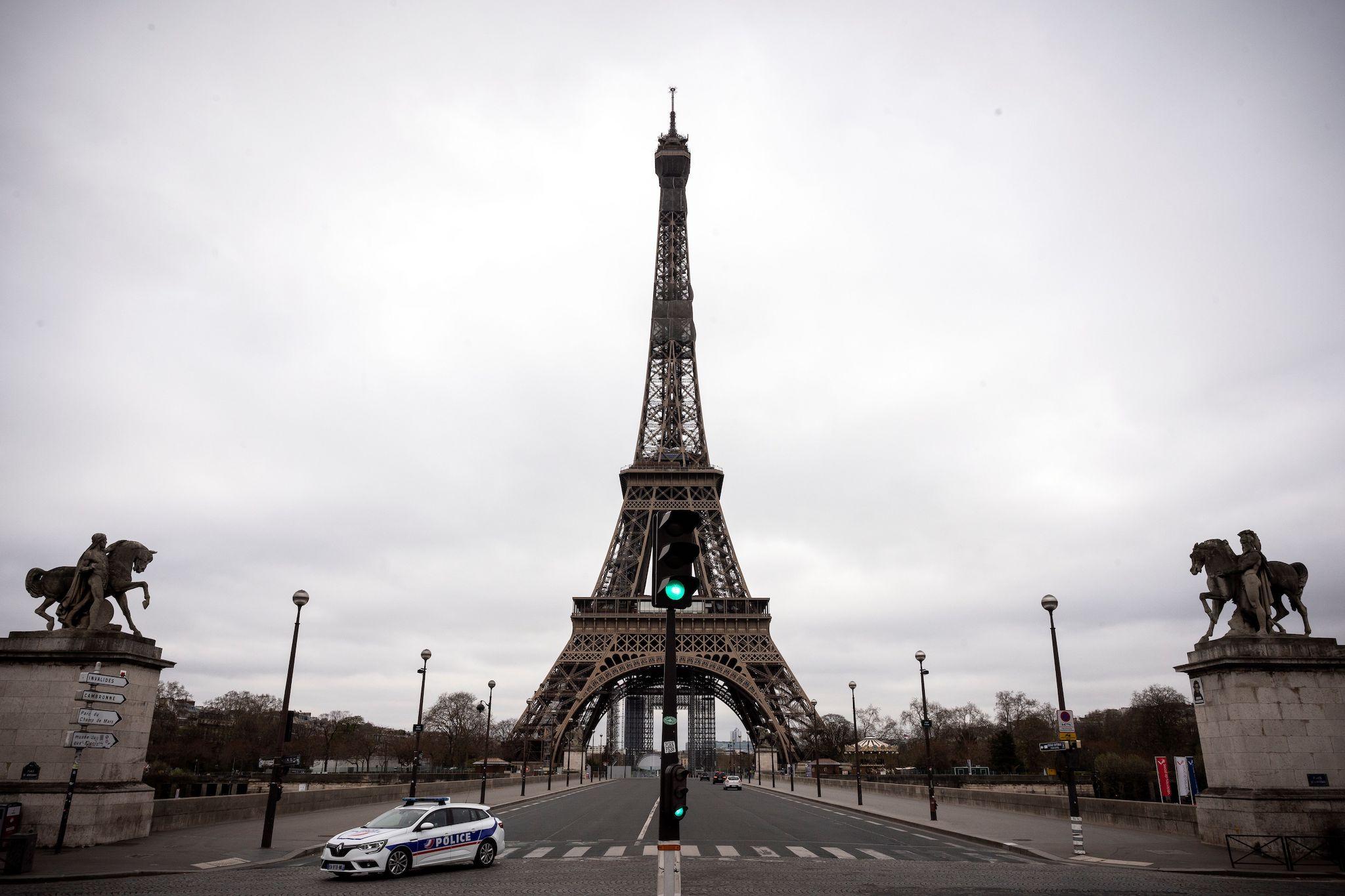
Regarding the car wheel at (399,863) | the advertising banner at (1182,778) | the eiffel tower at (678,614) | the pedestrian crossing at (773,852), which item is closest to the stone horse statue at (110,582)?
the car wheel at (399,863)

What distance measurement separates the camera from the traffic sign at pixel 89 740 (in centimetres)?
1805

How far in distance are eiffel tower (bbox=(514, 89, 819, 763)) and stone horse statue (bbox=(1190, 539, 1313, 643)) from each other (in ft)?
154

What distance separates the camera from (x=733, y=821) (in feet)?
104

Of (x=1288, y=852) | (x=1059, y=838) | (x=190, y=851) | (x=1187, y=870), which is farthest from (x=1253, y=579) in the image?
(x=190, y=851)

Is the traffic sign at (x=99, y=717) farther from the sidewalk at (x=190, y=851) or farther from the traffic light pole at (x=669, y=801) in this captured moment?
the traffic light pole at (x=669, y=801)

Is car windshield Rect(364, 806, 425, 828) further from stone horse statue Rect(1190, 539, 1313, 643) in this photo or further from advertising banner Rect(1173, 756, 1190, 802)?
advertising banner Rect(1173, 756, 1190, 802)

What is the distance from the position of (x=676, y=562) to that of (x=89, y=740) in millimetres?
17346

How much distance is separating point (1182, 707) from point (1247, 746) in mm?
70899

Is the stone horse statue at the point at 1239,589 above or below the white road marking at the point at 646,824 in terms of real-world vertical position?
above

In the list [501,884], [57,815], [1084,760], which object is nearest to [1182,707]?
[1084,760]

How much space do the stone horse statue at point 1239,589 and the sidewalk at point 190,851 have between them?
23767 millimetres

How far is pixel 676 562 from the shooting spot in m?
8.23

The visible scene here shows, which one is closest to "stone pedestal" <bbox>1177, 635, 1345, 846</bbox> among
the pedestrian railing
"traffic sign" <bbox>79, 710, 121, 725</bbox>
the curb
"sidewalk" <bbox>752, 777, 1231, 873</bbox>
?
the pedestrian railing

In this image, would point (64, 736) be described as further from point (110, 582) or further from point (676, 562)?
point (676, 562)
